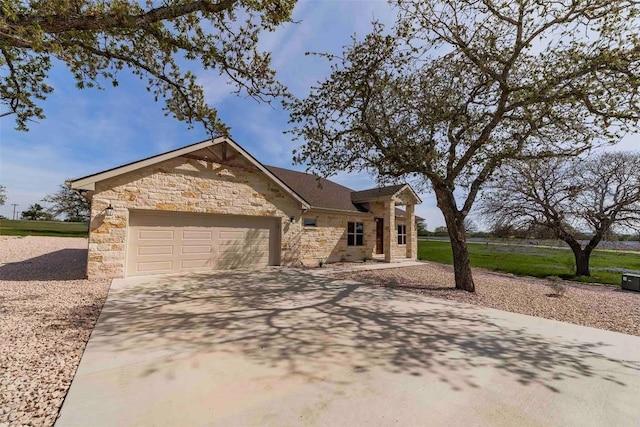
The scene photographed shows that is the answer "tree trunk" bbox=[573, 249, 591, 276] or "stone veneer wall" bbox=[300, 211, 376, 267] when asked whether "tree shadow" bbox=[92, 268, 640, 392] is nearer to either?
"stone veneer wall" bbox=[300, 211, 376, 267]

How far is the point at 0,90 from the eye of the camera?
7.36 meters

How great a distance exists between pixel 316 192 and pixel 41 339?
13.8m

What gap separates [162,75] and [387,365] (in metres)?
7.70

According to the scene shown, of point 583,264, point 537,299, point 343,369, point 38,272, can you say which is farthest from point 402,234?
point 38,272

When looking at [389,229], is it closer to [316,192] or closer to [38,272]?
[316,192]

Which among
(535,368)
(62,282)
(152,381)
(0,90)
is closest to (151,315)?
(152,381)

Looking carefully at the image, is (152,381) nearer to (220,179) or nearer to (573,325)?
(573,325)

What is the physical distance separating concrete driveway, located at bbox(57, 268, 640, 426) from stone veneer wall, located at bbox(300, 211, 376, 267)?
829 centimetres

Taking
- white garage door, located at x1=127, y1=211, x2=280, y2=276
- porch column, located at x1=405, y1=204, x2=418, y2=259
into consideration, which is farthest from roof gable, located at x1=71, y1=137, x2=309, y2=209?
porch column, located at x1=405, y1=204, x2=418, y2=259

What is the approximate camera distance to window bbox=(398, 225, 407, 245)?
1938 cm

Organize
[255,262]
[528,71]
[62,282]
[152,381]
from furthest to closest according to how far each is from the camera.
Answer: [255,262], [62,282], [528,71], [152,381]

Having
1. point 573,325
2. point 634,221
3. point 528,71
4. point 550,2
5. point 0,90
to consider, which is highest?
point 550,2

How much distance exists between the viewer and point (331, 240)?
15945 millimetres

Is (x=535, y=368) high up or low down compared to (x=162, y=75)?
down
